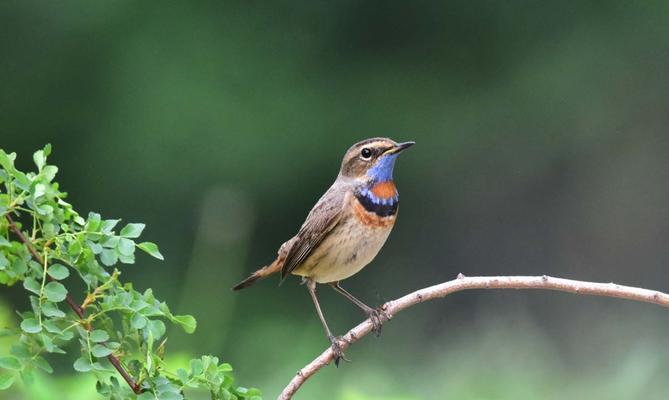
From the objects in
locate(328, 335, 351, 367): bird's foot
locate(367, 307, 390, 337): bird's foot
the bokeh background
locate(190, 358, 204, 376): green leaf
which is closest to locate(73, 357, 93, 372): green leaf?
locate(190, 358, 204, 376): green leaf

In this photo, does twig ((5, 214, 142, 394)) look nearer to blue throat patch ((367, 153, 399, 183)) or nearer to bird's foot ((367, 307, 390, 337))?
bird's foot ((367, 307, 390, 337))

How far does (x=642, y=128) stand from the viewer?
841 cm

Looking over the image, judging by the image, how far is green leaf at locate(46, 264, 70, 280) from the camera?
2088mm

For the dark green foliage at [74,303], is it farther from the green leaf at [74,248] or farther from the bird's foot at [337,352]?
the bird's foot at [337,352]

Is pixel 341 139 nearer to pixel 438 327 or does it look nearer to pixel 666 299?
pixel 438 327

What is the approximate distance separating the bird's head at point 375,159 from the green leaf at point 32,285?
2.06m

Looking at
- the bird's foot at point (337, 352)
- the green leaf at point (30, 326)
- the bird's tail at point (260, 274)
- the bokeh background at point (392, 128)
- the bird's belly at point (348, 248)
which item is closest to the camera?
the green leaf at point (30, 326)

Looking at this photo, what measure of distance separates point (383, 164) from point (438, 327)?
3.48 metres

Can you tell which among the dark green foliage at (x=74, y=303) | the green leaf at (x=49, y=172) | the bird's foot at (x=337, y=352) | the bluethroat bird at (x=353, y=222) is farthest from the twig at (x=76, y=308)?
the bluethroat bird at (x=353, y=222)

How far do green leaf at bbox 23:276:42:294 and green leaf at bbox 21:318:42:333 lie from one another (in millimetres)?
61

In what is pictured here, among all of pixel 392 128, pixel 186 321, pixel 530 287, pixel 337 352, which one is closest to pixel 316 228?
pixel 337 352

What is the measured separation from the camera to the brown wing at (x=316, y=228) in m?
4.05

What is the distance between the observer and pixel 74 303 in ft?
7.12

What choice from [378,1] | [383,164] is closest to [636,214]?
[378,1]
